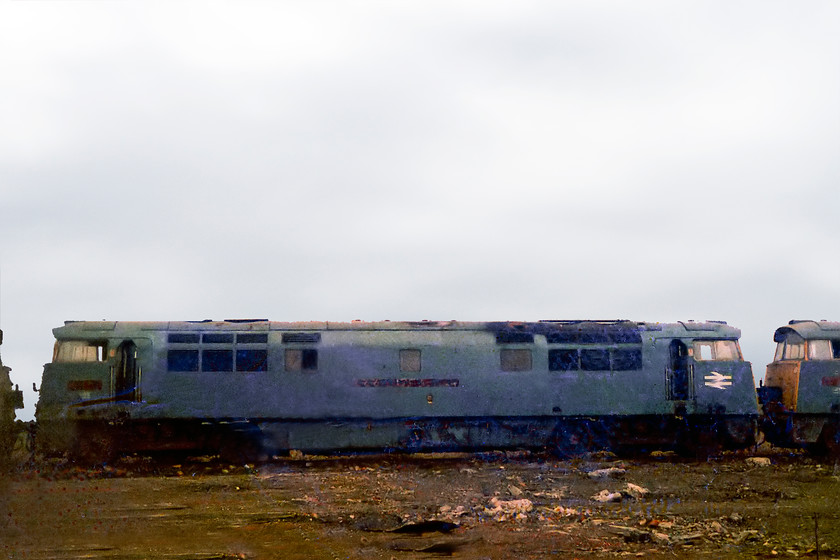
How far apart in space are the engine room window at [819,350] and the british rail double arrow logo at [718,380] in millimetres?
2269

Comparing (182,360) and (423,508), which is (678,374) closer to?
(423,508)

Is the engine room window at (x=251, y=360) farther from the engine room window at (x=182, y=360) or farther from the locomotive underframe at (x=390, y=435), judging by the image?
the locomotive underframe at (x=390, y=435)

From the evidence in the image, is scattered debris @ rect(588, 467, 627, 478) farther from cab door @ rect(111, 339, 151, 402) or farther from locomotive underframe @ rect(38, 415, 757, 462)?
cab door @ rect(111, 339, 151, 402)

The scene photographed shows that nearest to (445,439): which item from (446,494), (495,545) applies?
(446,494)

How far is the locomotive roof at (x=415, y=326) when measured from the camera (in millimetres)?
19656

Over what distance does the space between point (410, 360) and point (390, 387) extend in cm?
86

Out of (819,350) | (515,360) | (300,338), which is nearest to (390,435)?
(300,338)

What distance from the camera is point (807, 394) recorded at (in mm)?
20156

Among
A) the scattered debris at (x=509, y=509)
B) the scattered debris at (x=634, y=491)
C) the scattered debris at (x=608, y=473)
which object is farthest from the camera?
the scattered debris at (x=608, y=473)

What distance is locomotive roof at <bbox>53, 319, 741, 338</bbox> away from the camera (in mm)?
19656

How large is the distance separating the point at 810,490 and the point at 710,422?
16.5 feet

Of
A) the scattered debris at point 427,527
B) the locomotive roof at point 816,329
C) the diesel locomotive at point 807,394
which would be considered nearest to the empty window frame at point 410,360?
the scattered debris at point 427,527

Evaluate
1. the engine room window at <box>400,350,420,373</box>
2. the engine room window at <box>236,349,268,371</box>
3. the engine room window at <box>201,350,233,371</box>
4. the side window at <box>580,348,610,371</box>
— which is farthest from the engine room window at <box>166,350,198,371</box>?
the side window at <box>580,348,610,371</box>

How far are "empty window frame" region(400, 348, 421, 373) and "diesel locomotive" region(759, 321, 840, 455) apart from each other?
9432 millimetres
